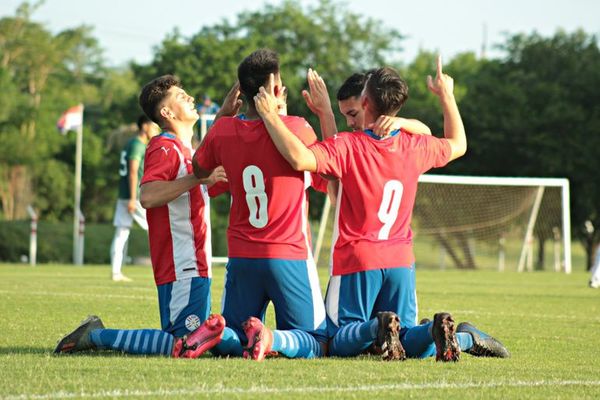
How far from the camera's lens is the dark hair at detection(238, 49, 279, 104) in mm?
6805

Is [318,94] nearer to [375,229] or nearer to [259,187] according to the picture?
[259,187]

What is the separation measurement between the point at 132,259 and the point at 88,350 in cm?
3058

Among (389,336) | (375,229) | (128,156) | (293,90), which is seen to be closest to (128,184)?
(128,156)

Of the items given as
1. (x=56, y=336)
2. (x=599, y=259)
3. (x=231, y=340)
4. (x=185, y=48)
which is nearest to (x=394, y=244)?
(x=231, y=340)

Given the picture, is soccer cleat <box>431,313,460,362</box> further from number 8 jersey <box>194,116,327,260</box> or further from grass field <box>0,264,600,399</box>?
number 8 jersey <box>194,116,327,260</box>

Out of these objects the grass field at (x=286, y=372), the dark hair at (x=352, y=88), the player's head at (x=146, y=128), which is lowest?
the grass field at (x=286, y=372)

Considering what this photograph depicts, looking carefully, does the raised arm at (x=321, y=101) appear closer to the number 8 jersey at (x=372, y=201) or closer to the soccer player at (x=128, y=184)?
the number 8 jersey at (x=372, y=201)

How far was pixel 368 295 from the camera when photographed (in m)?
7.04

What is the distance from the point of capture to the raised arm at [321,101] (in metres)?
7.23

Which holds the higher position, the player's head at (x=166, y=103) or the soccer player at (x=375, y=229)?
the player's head at (x=166, y=103)

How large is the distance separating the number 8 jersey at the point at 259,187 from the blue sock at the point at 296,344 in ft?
1.49

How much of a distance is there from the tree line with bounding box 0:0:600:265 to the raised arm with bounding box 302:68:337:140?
28.2 m

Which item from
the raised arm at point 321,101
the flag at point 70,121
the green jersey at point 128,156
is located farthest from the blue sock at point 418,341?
the flag at point 70,121

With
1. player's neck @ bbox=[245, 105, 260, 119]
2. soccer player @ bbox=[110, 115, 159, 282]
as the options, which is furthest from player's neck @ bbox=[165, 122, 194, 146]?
soccer player @ bbox=[110, 115, 159, 282]
